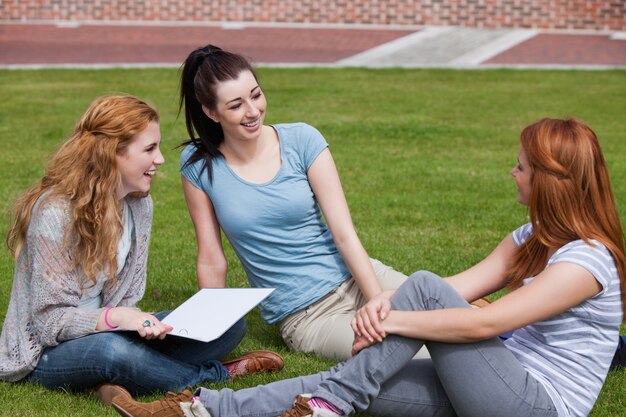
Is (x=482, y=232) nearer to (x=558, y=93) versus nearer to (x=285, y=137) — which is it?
(x=285, y=137)

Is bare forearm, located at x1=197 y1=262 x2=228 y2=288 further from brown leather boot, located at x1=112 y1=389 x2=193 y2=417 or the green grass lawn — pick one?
brown leather boot, located at x1=112 y1=389 x2=193 y2=417

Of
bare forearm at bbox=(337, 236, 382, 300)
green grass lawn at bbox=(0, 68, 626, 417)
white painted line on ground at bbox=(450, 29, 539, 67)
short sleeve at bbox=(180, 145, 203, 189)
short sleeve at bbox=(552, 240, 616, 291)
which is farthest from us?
white painted line on ground at bbox=(450, 29, 539, 67)

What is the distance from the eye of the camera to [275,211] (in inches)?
183

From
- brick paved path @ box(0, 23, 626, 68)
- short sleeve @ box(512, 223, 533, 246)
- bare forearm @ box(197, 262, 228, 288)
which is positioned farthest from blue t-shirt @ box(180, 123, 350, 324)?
brick paved path @ box(0, 23, 626, 68)

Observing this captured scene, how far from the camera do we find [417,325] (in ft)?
11.5

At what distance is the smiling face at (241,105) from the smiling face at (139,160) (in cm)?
35

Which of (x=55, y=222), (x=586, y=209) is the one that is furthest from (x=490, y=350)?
(x=55, y=222)

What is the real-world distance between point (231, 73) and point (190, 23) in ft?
58.5

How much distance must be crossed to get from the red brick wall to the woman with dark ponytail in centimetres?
1745

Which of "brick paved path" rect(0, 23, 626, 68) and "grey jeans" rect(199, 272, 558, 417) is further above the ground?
"grey jeans" rect(199, 272, 558, 417)

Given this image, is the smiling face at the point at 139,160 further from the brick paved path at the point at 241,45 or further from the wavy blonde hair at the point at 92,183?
the brick paved path at the point at 241,45

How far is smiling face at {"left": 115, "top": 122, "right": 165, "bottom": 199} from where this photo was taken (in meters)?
4.19

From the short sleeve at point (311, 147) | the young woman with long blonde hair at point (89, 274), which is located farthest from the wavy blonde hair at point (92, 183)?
the short sleeve at point (311, 147)

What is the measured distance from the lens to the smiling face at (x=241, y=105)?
4484 mm
